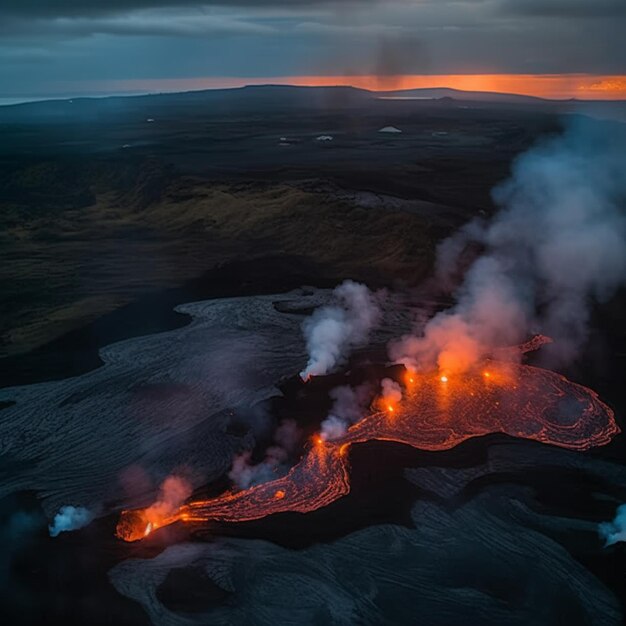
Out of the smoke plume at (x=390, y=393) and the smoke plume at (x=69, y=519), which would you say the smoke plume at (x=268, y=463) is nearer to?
the smoke plume at (x=390, y=393)

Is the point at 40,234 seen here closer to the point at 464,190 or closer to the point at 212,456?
the point at 464,190

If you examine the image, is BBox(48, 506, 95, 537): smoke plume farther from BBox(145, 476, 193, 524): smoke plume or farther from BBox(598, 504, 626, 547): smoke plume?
BBox(598, 504, 626, 547): smoke plume

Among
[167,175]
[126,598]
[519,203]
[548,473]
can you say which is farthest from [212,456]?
[167,175]

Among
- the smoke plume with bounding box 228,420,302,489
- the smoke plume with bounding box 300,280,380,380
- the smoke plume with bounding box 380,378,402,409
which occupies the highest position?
the smoke plume with bounding box 300,280,380,380

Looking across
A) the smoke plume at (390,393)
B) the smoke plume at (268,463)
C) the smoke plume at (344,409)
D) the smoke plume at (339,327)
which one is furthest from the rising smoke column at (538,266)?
the smoke plume at (268,463)

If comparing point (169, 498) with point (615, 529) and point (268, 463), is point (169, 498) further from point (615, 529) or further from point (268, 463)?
point (615, 529)

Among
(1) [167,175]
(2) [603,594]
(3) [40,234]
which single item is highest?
(1) [167,175]

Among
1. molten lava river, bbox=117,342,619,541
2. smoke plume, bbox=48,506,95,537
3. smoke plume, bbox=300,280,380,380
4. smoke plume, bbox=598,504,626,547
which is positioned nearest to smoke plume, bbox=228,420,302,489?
molten lava river, bbox=117,342,619,541
